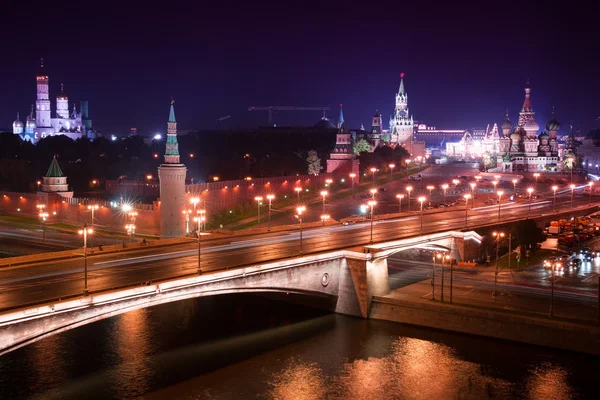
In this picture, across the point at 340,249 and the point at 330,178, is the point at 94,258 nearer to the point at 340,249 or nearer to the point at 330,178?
the point at 340,249

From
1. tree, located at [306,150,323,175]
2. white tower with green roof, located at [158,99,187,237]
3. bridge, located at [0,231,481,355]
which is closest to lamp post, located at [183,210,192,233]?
white tower with green roof, located at [158,99,187,237]

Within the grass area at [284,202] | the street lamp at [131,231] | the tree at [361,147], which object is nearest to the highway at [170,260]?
the street lamp at [131,231]

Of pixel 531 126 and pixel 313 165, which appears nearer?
pixel 313 165

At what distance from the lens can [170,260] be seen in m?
27.3

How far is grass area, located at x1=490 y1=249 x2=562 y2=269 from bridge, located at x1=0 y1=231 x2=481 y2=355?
295cm

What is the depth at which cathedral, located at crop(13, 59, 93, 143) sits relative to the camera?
112312 millimetres

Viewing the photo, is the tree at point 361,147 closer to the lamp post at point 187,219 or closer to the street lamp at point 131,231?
the lamp post at point 187,219

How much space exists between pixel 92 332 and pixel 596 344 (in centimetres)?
1998

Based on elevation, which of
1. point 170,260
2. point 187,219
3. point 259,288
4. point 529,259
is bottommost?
point 529,259

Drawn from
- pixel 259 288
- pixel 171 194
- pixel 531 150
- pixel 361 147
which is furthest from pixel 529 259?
pixel 361 147

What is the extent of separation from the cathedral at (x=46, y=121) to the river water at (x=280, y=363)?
90024 mm

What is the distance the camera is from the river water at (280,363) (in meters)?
22.0

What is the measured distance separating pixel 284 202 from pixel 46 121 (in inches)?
2565

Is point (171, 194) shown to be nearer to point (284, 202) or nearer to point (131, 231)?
point (131, 231)
